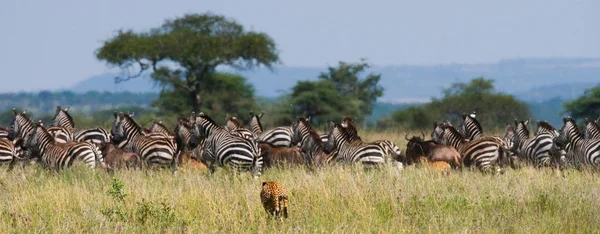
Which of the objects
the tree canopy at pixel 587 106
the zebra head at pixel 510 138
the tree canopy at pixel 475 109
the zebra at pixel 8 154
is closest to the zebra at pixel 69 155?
the zebra at pixel 8 154

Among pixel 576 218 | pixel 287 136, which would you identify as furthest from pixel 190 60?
pixel 576 218

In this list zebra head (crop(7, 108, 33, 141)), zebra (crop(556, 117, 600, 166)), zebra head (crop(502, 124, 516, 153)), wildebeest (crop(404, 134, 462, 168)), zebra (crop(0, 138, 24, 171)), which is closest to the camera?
wildebeest (crop(404, 134, 462, 168))

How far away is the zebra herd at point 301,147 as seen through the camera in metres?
13.3

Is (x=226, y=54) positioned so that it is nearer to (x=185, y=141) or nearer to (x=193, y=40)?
(x=193, y=40)

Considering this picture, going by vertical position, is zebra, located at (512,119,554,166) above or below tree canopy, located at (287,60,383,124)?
below

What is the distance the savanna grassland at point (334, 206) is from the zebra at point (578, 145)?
1888mm

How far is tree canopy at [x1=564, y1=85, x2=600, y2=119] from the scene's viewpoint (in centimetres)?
3441

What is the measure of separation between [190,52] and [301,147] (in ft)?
87.8

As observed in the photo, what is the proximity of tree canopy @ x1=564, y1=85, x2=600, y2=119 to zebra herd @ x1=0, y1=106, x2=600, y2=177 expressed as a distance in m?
18.7

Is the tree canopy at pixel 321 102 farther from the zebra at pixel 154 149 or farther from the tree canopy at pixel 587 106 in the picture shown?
the zebra at pixel 154 149

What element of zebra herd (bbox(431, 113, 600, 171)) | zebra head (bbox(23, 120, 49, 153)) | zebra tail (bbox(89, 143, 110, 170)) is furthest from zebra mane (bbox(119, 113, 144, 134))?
zebra herd (bbox(431, 113, 600, 171))

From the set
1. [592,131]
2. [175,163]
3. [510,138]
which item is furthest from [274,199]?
[510,138]

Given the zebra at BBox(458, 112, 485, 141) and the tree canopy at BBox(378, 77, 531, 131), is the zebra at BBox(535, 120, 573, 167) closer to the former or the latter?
the zebra at BBox(458, 112, 485, 141)

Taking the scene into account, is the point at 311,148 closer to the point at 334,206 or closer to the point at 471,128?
the point at 471,128
